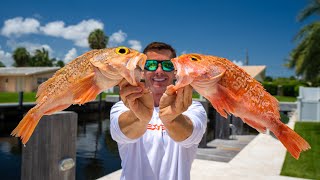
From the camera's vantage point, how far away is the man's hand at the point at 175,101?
1.96 metres

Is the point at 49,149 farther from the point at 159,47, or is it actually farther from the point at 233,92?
the point at 233,92

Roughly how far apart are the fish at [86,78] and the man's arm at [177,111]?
29 centimetres

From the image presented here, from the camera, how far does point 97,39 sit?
54188 mm

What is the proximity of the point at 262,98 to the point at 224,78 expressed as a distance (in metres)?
0.29

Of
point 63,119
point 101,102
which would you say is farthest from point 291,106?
point 63,119

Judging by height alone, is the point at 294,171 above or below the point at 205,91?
below

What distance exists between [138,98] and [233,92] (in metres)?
0.60

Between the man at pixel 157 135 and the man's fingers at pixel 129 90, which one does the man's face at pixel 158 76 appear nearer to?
the man at pixel 157 135

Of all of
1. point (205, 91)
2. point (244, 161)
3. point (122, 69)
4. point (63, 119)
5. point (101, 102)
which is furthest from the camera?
point (101, 102)

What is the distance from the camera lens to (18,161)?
1187 centimetres

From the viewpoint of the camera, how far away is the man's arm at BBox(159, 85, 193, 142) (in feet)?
6.48

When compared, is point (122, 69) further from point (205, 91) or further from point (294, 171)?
point (294, 171)

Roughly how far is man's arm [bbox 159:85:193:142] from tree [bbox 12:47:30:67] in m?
65.4

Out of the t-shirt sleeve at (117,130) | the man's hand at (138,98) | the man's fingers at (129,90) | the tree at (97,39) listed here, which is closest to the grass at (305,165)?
the t-shirt sleeve at (117,130)
